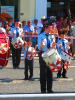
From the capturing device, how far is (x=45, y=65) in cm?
952

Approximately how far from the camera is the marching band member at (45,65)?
951 centimetres

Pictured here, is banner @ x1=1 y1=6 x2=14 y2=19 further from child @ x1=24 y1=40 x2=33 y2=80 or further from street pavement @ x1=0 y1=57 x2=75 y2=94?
child @ x1=24 y1=40 x2=33 y2=80

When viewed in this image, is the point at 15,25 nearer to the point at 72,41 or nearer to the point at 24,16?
the point at 72,41

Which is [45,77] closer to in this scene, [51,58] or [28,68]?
[51,58]

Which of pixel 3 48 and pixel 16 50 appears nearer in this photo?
pixel 3 48

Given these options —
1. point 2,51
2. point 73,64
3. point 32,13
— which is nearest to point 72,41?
point 73,64

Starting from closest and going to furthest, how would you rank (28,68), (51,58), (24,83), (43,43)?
(51,58) < (43,43) < (24,83) < (28,68)

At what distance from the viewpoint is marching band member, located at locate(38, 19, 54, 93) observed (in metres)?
9.51

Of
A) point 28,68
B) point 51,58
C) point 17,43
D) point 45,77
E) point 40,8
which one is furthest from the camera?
point 40,8

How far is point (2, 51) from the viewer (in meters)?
9.88

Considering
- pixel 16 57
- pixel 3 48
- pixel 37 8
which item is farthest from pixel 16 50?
pixel 37 8

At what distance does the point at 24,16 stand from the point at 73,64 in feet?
24.4

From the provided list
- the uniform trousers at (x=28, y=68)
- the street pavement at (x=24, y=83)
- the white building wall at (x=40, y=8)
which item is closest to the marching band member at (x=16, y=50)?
the street pavement at (x=24, y=83)

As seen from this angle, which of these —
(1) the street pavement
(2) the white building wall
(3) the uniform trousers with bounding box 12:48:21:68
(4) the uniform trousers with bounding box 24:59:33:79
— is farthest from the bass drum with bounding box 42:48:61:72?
(2) the white building wall
